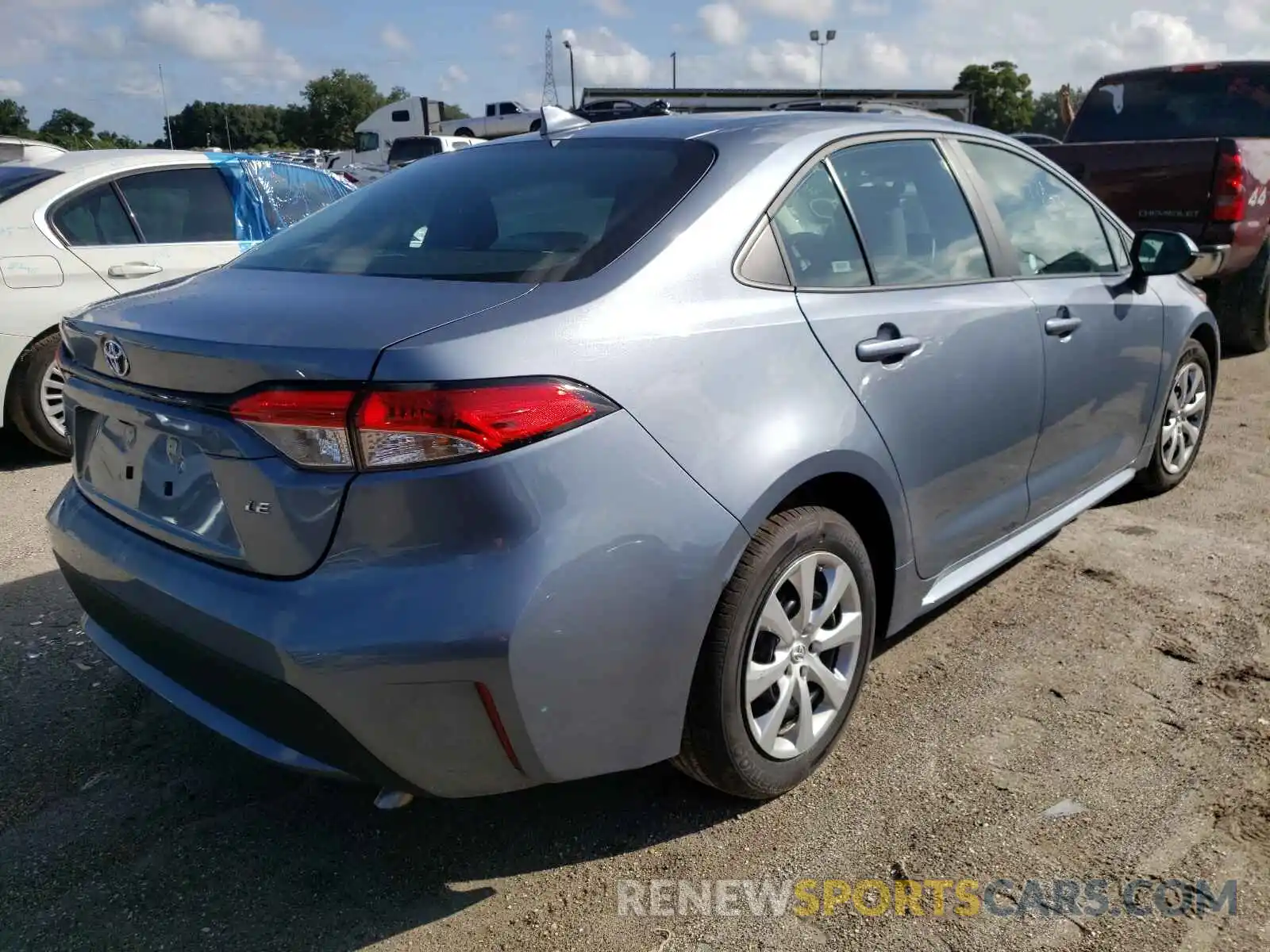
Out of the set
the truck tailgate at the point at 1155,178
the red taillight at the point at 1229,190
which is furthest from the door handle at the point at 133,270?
the red taillight at the point at 1229,190

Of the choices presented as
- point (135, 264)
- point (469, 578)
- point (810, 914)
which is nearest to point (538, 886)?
point (810, 914)

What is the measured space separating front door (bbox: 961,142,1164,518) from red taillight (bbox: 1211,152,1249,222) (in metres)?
3.52

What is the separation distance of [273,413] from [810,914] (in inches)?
58.6

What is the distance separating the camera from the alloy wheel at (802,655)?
239 cm

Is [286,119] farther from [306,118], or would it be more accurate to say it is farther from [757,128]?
[757,128]

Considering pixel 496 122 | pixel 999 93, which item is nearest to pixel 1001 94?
pixel 999 93

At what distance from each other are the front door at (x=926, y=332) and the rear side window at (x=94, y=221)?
14.6 feet

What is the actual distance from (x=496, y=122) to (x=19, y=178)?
2619 cm

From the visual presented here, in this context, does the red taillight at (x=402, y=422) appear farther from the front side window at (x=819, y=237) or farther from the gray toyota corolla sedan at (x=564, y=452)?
the front side window at (x=819, y=237)

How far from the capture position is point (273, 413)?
1.91 metres

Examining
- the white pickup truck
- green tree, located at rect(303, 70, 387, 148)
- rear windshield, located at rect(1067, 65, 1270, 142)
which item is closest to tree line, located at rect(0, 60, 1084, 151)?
green tree, located at rect(303, 70, 387, 148)

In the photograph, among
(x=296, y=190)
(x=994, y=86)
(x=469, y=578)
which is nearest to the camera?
(x=469, y=578)

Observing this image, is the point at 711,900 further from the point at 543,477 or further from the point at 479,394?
the point at 479,394

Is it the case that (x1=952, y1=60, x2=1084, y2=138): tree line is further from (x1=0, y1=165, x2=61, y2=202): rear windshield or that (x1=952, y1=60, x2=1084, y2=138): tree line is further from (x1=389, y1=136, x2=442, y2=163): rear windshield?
(x1=0, y1=165, x2=61, y2=202): rear windshield
